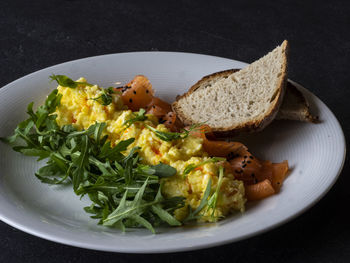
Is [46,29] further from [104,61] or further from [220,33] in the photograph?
[220,33]

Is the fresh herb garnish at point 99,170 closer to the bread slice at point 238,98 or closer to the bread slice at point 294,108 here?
the bread slice at point 238,98

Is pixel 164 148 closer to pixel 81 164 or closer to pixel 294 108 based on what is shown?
pixel 81 164

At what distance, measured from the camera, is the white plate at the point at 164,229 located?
290 centimetres

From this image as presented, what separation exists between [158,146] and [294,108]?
118cm

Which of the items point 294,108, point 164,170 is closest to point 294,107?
point 294,108

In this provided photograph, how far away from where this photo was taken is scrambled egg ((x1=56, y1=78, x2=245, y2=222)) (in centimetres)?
309

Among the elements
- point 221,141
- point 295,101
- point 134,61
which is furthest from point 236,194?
point 134,61

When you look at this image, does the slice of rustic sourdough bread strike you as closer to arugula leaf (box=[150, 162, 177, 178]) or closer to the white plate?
the white plate

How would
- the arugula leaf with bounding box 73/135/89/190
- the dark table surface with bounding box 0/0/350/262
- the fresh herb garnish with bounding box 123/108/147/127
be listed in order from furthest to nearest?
the dark table surface with bounding box 0/0/350/262 < the fresh herb garnish with bounding box 123/108/147/127 < the arugula leaf with bounding box 73/135/89/190

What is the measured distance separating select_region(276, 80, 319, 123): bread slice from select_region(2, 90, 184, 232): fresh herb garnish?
1.24m

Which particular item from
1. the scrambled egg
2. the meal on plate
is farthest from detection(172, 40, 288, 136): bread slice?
the scrambled egg

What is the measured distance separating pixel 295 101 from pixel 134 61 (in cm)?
Answer: 156

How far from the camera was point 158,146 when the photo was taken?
3.39 meters

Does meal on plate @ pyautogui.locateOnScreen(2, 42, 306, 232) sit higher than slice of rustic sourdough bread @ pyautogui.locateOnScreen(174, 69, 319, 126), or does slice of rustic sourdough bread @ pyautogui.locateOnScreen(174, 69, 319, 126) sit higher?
slice of rustic sourdough bread @ pyautogui.locateOnScreen(174, 69, 319, 126)
